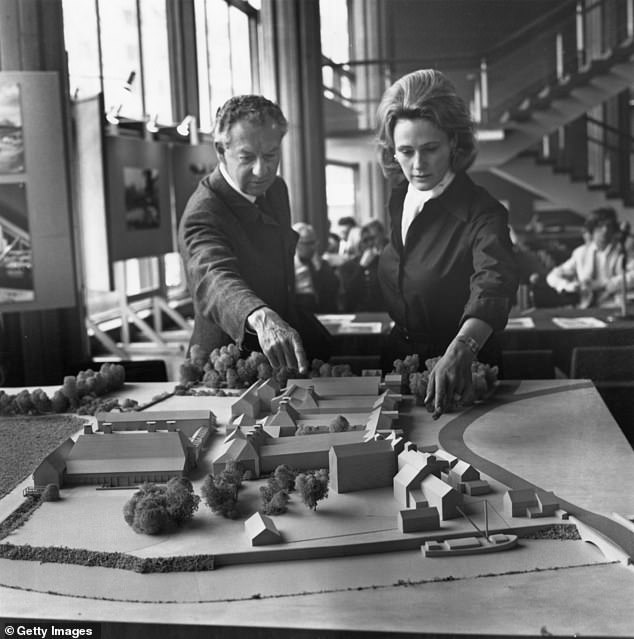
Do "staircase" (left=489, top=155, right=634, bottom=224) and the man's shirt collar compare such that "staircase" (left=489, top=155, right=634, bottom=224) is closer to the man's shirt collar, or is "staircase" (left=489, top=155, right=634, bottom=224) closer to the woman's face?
the woman's face

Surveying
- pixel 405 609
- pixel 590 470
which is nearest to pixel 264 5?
pixel 590 470

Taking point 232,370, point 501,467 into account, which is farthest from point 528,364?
point 232,370

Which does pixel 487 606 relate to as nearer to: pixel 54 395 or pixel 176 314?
pixel 176 314

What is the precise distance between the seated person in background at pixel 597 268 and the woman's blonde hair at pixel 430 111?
509 millimetres

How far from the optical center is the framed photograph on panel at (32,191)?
317cm

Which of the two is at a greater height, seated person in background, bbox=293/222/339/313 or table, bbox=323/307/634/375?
seated person in background, bbox=293/222/339/313

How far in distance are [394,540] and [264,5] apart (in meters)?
1.77

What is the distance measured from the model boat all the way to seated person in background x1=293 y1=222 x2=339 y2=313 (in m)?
1.31

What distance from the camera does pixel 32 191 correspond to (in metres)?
3.22

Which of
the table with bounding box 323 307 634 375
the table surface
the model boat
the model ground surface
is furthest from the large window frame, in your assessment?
the model boat

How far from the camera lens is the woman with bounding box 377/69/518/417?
2.98 m

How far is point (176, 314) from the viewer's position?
3.27 meters

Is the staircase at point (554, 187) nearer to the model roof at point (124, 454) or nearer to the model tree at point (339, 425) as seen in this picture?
the model tree at point (339, 425)

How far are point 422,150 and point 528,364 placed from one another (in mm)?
847
